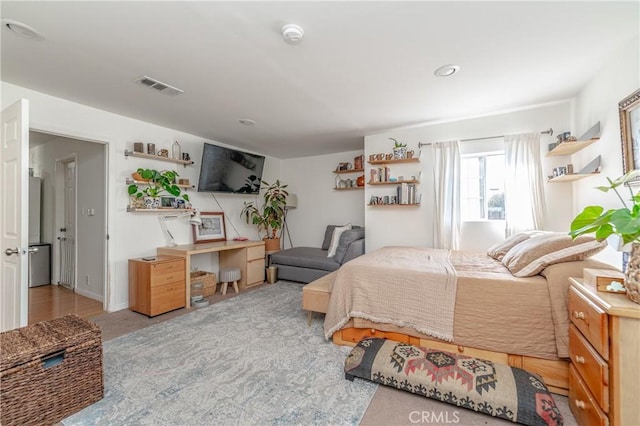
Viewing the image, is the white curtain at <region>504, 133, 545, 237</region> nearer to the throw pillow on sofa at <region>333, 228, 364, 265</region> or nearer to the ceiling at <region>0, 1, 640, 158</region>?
the ceiling at <region>0, 1, 640, 158</region>

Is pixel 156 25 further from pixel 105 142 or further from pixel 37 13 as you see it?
pixel 105 142

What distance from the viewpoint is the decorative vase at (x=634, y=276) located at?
1.22 metres

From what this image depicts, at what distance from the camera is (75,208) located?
4008mm

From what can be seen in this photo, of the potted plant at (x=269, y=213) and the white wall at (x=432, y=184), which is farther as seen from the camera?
the potted plant at (x=269, y=213)

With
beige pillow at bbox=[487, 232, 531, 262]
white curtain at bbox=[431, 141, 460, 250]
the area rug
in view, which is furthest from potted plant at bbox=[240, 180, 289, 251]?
beige pillow at bbox=[487, 232, 531, 262]

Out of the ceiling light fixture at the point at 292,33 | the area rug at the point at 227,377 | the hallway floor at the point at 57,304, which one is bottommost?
the hallway floor at the point at 57,304

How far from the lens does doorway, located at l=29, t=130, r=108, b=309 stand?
3.60 m

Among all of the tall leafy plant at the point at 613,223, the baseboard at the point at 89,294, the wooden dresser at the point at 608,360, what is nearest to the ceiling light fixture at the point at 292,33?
the tall leafy plant at the point at 613,223

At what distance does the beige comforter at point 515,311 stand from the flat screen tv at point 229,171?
3.43 meters

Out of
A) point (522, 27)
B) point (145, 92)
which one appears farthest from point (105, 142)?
point (522, 27)

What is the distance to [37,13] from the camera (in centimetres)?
164

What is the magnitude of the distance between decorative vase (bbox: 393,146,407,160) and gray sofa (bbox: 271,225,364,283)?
1295 mm

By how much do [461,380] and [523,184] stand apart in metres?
2.58

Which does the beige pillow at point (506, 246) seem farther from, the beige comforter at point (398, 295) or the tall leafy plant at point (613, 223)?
the tall leafy plant at point (613, 223)
